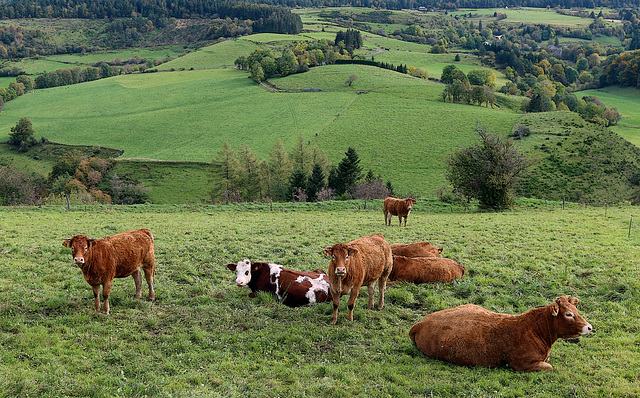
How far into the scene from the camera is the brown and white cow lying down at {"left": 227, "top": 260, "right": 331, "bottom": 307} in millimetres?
12664

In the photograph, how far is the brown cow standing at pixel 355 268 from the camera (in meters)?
10.7

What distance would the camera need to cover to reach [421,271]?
14656mm

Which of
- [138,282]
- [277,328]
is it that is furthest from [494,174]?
[138,282]

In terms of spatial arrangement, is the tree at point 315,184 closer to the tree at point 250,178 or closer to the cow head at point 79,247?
the tree at point 250,178

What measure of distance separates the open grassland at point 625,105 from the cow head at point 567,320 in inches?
4025

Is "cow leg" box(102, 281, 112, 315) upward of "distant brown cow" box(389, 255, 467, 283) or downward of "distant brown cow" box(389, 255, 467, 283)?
upward

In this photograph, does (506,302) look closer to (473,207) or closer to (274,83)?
(473,207)

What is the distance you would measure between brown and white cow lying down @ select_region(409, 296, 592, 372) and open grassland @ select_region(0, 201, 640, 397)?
282 millimetres

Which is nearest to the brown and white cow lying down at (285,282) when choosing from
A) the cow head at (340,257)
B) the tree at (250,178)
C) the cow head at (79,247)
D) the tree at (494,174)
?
the cow head at (340,257)

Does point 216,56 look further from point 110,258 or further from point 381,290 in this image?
point 381,290

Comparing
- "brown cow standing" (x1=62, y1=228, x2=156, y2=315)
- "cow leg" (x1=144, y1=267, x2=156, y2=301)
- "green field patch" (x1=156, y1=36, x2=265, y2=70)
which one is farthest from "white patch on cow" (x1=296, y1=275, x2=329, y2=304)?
"green field patch" (x1=156, y1=36, x2=265, y2=70)

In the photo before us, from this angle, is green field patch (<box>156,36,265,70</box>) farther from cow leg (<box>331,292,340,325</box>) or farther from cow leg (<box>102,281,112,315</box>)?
cow leg (<box>331,292,340,325</box>)

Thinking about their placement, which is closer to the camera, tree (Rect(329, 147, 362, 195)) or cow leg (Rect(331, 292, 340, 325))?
cow leg (Rect(331, 292, 340, 325))

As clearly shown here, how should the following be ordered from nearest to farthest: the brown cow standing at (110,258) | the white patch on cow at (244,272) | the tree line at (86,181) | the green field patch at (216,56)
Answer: the brown cow standing at (110,258) < the white patch on cow at (244,272) < the tree line at (86,181) < the green field patch at (216,56)
